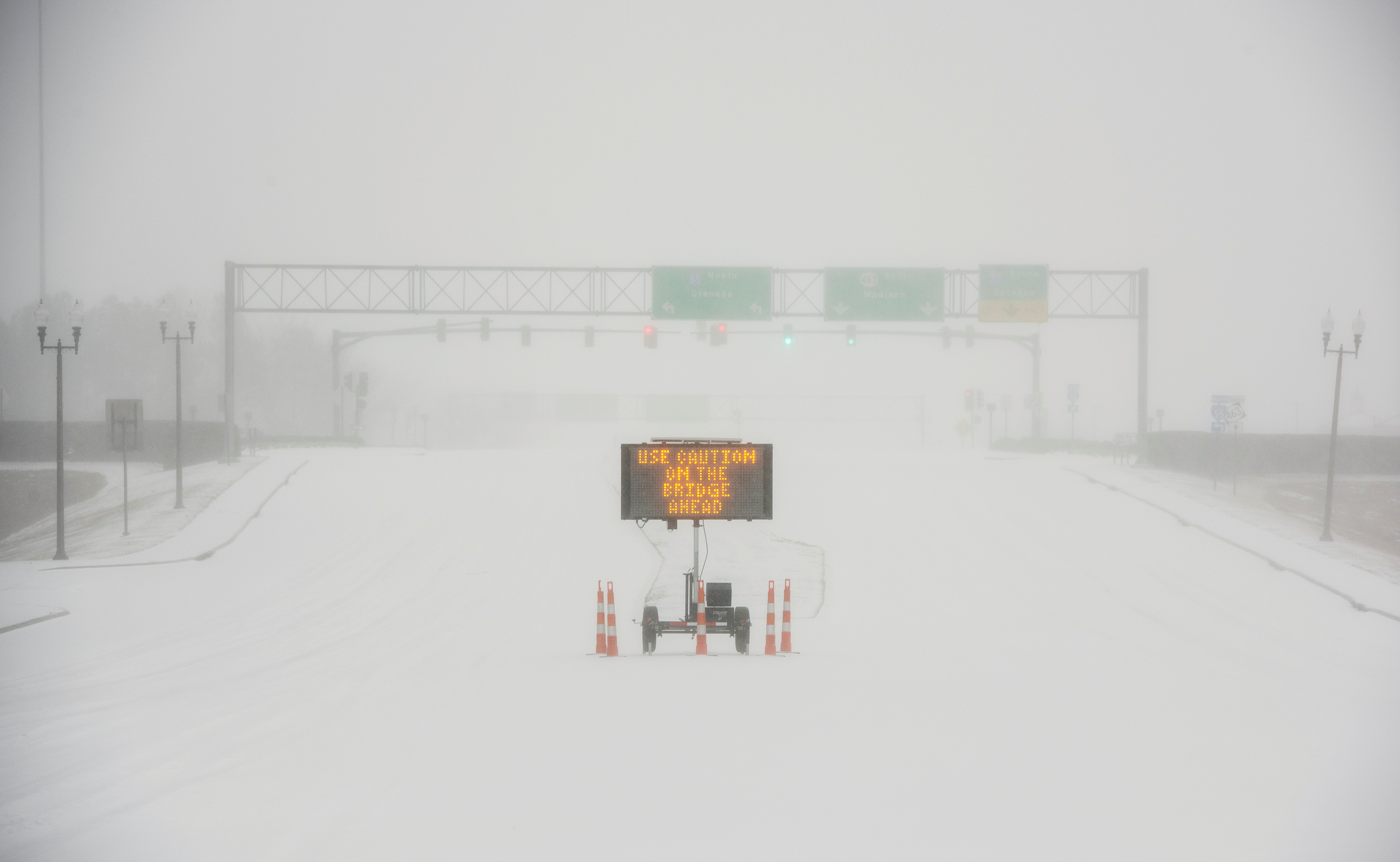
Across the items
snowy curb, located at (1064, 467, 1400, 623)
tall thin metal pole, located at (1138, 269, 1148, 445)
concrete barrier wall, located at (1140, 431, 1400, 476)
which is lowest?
snowy curb, located at (1064, 467, 1400, 623)

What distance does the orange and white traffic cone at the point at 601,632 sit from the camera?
15.4 m

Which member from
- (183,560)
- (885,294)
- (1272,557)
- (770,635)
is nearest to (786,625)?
(770,635)

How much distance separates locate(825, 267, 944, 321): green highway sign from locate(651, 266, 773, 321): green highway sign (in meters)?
2.65

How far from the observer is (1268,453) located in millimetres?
44344

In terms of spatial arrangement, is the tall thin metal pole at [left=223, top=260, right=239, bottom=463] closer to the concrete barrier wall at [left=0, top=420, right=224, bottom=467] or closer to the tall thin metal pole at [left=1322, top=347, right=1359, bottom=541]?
the concrete barrier wall at [left=0, top=420, right=224, bottom=467]

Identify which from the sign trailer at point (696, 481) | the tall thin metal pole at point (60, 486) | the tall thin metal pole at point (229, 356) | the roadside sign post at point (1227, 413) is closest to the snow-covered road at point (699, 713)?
the tall thin metal pole at point (60, 486)

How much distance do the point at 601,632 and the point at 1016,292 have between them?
31.1 m

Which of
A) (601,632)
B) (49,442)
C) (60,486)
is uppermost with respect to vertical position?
(60,486)

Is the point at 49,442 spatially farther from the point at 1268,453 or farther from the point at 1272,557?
the point at 1268,453

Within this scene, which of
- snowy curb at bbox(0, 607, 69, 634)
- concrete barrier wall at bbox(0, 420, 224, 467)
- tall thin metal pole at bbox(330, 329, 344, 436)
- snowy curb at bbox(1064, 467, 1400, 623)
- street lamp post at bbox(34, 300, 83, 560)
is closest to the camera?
snowy curb at bbox(0, 607, 69, 634)

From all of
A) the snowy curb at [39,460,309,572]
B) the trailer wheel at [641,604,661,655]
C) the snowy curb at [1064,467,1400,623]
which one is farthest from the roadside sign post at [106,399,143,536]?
the snowy curb at [1064,467,1400,623]

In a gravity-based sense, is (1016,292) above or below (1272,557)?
above

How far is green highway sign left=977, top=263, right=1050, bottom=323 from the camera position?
1673 inches

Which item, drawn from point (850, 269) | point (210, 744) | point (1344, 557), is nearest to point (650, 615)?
point (210, 744)
